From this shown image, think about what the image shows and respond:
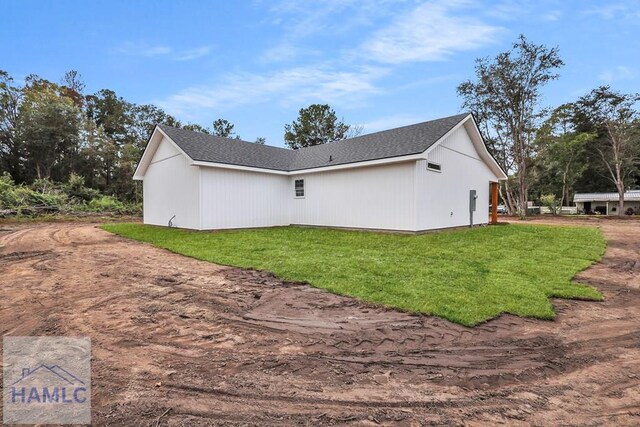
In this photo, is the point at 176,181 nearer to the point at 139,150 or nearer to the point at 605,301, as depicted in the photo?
the point at 605,301

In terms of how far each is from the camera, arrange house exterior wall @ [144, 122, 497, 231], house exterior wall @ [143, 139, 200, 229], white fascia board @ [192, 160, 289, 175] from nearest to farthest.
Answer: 1. house exterior wall @ [144, 122, 497, 231]
2. white fascia board @ [192, 160, 289, 175]
3. house exterior wall @ [143, 139, 200, 229]

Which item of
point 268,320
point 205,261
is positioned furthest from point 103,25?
point 268,320

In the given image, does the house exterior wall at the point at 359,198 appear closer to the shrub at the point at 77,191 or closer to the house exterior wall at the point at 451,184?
the house exterior wall at the point at 451,184

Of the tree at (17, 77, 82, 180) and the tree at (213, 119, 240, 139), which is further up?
the tree at (213, 119, 240, 139)

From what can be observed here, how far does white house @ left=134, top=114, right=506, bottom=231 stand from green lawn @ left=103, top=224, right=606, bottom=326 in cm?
121

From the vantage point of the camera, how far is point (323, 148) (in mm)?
17078

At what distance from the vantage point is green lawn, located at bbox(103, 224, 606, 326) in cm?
470

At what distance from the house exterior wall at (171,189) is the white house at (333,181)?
45mm

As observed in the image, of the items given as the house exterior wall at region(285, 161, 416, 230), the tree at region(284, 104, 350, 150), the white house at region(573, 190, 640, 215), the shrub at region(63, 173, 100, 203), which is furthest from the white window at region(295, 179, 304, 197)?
the white house at region(573, 190, 640, 215)

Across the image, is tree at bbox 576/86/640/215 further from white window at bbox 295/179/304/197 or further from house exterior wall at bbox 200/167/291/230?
house exterior wall at bbox 200/167/291/230

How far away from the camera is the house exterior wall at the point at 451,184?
11492 millimetres

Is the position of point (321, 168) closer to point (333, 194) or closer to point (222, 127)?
point (333, 194)

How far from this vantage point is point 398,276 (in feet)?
19.4

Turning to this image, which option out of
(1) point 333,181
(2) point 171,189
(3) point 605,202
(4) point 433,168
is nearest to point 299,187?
(1) point 333,181
